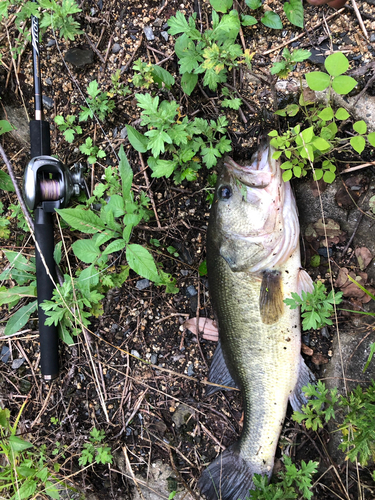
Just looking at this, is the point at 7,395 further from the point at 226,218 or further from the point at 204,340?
the point at 226,218

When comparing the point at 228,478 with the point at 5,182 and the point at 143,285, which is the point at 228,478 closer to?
the point at 143,285

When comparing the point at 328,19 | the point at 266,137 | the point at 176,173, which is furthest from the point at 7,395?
the point at 328,19

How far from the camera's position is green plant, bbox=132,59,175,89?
2.66m

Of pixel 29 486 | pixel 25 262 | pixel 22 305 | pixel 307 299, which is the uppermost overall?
pixel 25 262

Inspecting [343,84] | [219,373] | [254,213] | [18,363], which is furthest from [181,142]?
[18,363]

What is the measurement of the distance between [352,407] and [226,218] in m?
1.55

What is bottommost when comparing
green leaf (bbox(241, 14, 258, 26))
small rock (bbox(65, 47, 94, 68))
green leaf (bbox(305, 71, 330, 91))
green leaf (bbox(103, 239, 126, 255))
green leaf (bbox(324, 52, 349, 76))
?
green leaf (bbox(103, 239, 126, 255))

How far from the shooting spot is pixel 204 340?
9.78 ft

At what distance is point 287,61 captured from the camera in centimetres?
248

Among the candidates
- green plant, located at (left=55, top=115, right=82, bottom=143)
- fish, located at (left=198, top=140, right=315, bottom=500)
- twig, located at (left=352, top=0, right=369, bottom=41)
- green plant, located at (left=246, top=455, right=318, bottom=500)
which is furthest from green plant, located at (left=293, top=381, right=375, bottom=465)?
green plant, located at (left=55, top=115, right=82, bottom=143)

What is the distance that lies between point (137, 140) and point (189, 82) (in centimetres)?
60

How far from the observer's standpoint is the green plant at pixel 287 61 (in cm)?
Result: 240

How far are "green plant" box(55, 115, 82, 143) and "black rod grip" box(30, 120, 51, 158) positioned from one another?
23cm

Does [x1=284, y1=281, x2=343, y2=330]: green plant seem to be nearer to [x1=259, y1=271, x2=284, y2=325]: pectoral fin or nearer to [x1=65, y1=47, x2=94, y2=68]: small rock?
[x1=259, y1=271, x2=284, y2=325]: pectoral fin
